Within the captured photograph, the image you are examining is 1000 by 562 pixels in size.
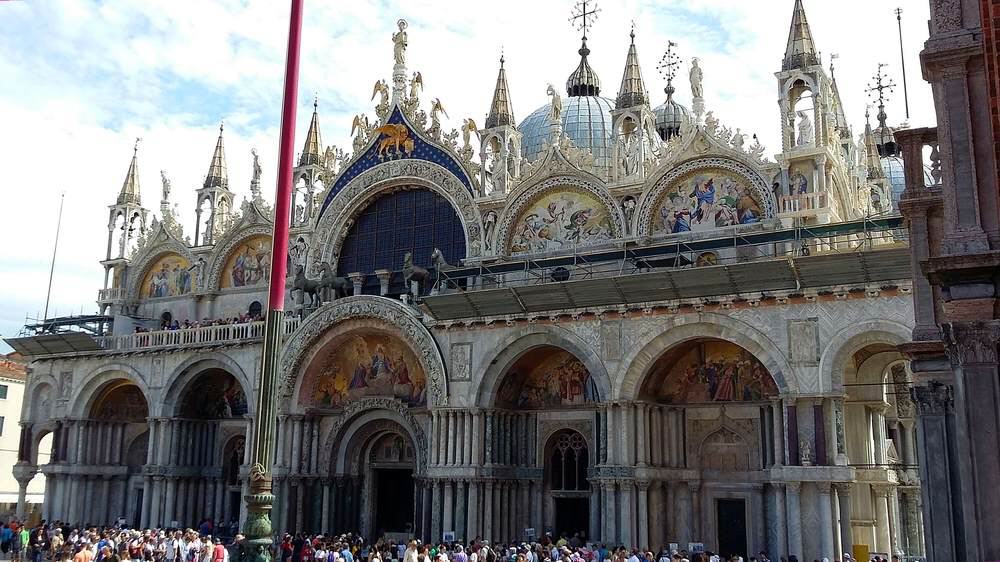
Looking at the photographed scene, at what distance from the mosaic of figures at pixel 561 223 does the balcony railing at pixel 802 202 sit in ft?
19.8

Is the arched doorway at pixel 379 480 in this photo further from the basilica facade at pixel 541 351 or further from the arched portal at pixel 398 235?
the arched portal at pixel 398 235

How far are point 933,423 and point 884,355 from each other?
13580mm

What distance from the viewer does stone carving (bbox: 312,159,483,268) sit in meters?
34.8

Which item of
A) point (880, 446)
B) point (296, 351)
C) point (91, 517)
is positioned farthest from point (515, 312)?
point (91, 517)

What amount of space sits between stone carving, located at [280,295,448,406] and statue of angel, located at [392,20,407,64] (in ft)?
35.1

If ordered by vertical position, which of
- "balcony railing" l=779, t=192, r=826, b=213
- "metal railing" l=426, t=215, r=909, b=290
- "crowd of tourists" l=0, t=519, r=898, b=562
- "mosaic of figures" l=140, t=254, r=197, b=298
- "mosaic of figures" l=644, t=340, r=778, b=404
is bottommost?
"crowd of tourists" l=0, t=519, r=898, b=562

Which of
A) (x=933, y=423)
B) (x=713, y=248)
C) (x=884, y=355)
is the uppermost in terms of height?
(x=713, y=248)

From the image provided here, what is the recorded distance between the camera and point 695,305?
27609mm

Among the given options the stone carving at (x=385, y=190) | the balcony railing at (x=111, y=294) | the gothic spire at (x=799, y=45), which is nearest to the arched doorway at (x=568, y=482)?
the stone carving at (x=385, y=190)

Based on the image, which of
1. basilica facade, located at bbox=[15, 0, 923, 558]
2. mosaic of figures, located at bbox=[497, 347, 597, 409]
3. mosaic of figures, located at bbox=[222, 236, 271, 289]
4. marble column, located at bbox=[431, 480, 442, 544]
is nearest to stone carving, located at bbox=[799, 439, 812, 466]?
basilica facade, located at bbox=[15, 0, 923, 558]

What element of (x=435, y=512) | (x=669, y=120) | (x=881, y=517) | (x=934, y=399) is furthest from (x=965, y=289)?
(x=669, y=120)

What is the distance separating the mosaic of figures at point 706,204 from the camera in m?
29.8

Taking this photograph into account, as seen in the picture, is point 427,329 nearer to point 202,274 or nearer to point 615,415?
point 615,415

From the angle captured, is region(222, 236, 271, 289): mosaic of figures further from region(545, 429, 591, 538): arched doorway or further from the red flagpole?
the red flagpole
